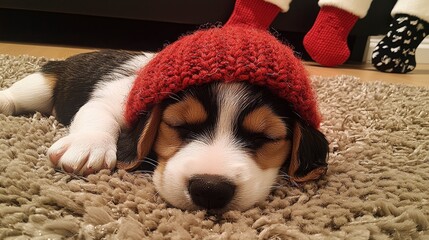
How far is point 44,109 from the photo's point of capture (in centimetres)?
215

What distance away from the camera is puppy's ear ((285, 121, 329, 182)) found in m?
1.41

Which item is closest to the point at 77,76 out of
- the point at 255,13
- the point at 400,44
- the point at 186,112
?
the point at 186,112

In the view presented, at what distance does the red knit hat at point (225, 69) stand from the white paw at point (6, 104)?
903mm

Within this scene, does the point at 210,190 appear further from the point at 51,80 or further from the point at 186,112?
the point at 51,80

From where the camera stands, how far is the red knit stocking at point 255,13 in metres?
3.82

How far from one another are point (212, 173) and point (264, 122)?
0.30m

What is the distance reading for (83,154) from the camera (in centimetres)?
136

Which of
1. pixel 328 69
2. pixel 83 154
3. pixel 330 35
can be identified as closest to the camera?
pixel 83 154

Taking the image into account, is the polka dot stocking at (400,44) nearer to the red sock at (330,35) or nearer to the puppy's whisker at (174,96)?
the red sock at (330,35)

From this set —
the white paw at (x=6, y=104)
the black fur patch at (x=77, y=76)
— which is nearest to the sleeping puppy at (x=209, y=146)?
the black fur patch at (x=77, y=76)

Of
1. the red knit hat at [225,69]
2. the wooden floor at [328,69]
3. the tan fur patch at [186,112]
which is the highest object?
the red knit hat at [225,69]

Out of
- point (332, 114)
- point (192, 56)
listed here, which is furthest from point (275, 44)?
point (332, 114)

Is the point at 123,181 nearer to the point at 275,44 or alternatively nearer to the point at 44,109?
the point at 275,44

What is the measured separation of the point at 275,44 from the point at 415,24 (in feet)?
11.4
